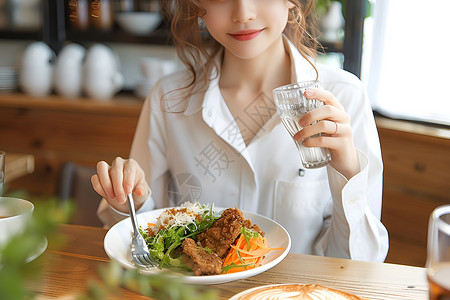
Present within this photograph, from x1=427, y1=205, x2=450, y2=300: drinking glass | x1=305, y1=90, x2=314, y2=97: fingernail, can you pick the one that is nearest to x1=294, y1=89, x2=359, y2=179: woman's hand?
x1=305, y1=90, x2=314, y2=97: fingernail

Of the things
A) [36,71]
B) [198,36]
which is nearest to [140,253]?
[198,36]

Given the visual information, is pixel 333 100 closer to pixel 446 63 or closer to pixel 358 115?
pixel 358 115

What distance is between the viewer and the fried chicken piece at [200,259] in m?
0.98

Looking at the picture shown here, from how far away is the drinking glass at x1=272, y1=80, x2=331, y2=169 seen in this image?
3.86ft

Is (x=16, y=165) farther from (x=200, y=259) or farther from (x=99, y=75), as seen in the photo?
(x=200, y=259)

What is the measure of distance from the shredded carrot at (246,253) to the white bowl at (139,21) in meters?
2.53

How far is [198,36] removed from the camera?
1698 mm

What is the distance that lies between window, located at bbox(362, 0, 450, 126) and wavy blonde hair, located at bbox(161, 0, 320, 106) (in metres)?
1.07

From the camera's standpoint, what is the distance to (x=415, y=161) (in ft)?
8.25

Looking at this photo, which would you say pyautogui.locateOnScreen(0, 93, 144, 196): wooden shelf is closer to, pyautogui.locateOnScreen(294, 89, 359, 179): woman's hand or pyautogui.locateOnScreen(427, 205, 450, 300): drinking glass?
pyautogui.locateOnScreen(294, 89, 359, 179): woman's hand

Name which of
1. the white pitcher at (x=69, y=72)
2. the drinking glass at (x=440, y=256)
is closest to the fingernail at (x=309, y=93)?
the drinking glass at (x=440, y=256)

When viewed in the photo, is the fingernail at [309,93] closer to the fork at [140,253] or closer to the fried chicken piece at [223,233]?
the fried chicken piece at [223,233]

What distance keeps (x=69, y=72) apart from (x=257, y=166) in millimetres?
2045

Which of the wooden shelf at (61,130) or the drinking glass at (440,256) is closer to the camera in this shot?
the drinking glass at (440,256)
